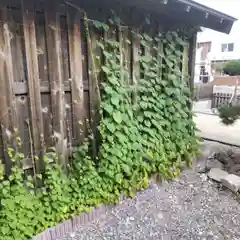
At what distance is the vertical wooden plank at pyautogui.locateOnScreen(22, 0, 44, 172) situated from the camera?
6.86 ft

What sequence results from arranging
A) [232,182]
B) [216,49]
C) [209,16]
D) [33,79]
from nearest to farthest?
[33,79] → [232,182] → [209,16] → [216,49]

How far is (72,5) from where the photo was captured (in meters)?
2.36

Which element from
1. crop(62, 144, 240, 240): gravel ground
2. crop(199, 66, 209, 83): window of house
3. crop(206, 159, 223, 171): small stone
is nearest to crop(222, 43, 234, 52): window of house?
crop(199, 66, 209, 83): window of house

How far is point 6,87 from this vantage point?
2.05 metres

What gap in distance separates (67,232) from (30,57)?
160cm

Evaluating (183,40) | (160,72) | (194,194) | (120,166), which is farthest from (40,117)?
(183,40)

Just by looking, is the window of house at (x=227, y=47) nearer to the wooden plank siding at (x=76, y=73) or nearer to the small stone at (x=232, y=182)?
the small stone at (x=232, y=182)

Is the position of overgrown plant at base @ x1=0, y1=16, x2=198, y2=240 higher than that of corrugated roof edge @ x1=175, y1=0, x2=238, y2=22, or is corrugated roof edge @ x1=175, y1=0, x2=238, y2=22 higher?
corrugated roof edge @ x1=175, y1=0, x2=238, y2=22

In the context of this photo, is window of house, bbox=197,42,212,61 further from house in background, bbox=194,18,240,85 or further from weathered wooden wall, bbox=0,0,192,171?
weathered wooden wall, bbox=0,0,192,171

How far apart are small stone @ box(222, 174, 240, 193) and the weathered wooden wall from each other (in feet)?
5.82

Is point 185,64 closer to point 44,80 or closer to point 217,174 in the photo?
point 217,174

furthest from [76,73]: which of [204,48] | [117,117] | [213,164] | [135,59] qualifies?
[204,48]

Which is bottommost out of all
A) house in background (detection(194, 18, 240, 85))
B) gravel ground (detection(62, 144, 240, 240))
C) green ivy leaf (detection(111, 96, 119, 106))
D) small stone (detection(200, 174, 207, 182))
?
gravel ground (detection(62, 144, 240, 240))

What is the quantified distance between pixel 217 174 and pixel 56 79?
239cm
